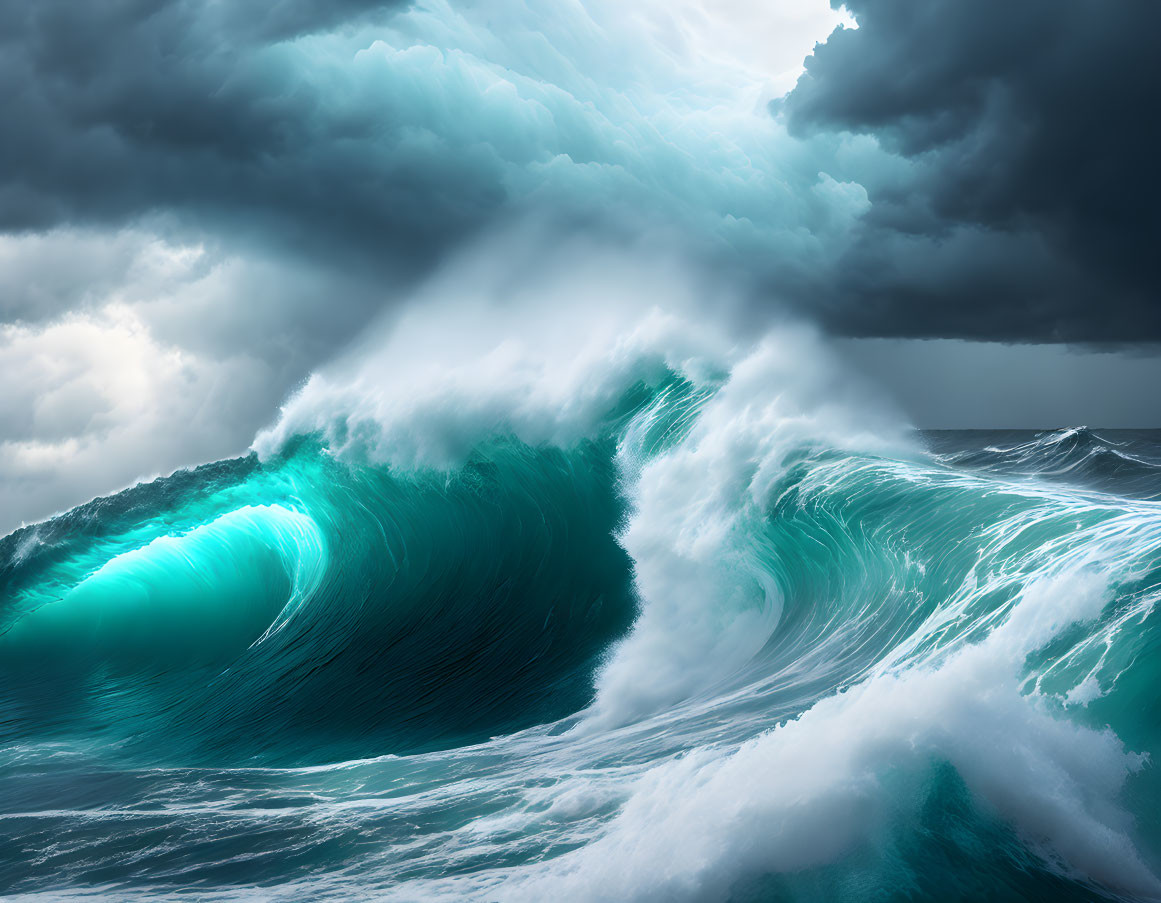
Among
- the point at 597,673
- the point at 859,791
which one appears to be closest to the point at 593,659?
the point at 597,673

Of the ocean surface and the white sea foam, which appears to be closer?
the white sea foam

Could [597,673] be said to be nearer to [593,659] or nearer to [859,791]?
[593,659]

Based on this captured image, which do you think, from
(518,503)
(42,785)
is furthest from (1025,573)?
(42,785)

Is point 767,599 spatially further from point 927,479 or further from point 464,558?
point 464,558

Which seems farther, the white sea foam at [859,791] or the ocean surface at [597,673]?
the ocean surface at [597,673]
